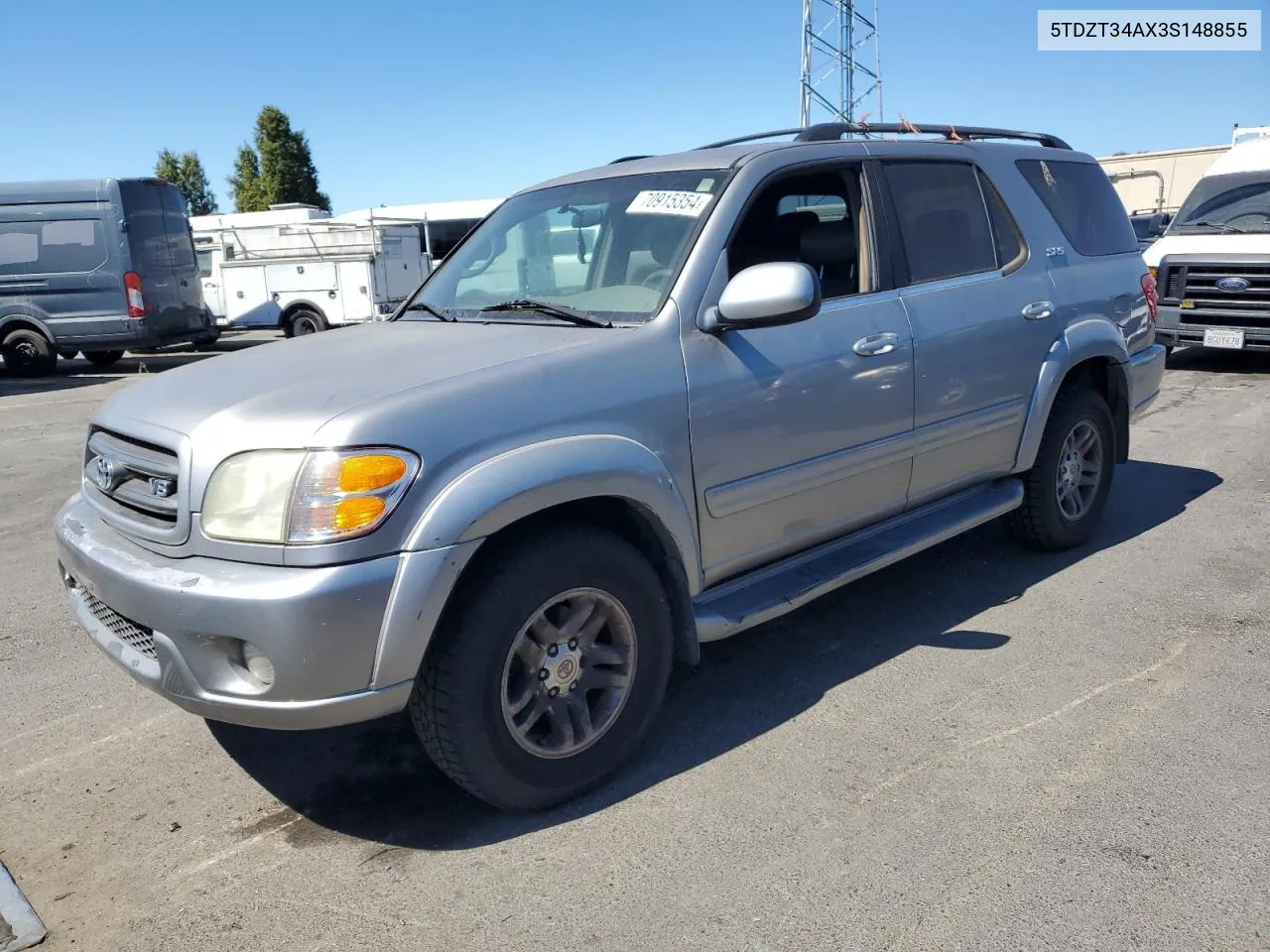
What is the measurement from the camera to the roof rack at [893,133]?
394 centimetres

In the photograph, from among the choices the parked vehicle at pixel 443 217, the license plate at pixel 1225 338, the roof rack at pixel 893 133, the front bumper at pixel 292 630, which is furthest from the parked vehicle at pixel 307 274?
the front bumper at pixel 292 630

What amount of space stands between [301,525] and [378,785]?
3.45ft

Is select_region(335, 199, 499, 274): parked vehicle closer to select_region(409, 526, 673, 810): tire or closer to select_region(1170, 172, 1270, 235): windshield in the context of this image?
select_region(1170, 172, 1270, 235): windshield

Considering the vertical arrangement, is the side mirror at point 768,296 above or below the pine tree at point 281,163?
below

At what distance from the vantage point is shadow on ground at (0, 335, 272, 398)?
44.0ft

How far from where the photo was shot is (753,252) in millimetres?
3695

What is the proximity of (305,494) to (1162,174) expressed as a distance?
98.4 feet

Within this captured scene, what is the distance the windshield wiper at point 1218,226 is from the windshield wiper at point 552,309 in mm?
9611

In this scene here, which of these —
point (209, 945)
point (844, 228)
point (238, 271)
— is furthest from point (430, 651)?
point (238, 271)

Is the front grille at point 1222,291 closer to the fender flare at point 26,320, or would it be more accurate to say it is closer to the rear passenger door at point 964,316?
the rear passenger door at point 964,316

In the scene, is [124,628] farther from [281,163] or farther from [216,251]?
[281,163]

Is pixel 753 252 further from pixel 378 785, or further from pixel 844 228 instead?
pixel 378 785

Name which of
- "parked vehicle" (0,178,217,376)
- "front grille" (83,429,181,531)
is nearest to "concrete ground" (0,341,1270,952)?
"front grille" (83,429,181,531)

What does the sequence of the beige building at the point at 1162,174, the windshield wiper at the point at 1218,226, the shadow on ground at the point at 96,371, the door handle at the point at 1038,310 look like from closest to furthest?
the door handle at the point at 1038,310 < the windshield wiper at the point at 1218,226 < the shadow on ground at the point at 96,371 < the beige building at the point at 1162,174
